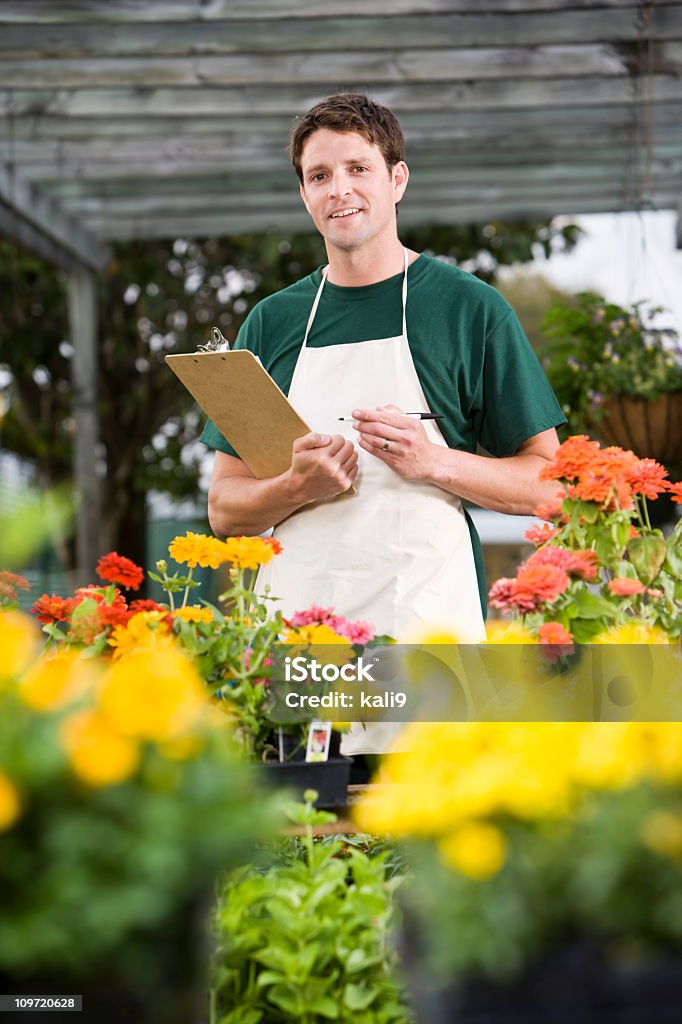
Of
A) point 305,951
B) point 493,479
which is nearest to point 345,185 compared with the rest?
point 493,479

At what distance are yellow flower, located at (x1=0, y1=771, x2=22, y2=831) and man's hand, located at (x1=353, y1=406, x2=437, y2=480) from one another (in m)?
1.07

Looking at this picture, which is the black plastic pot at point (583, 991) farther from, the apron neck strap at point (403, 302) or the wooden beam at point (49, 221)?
the wooden beam at point (49, 221)

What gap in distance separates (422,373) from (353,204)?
0.27 metres

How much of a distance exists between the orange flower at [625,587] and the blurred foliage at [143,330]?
556cm

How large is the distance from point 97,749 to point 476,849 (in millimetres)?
222

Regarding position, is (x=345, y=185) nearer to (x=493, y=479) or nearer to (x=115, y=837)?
(x=493, y=479)

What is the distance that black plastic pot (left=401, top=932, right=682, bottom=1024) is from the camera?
2.21 ft

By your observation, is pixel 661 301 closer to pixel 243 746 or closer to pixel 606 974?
pixel 243 746

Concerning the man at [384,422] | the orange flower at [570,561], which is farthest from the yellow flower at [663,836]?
the man at [384,422]

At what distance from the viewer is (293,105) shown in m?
4.04

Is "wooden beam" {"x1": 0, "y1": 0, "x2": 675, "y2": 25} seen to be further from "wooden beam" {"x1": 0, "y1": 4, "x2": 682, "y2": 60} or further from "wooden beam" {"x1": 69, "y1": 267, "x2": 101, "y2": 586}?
"wooden beam" {"x1": 69, "y1": 267, "x2": 101, "y2": 586}

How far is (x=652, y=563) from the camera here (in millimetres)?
1286

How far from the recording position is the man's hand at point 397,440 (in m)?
Answer: 1.67

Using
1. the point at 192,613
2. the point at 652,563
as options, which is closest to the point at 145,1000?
the point at 192,613
